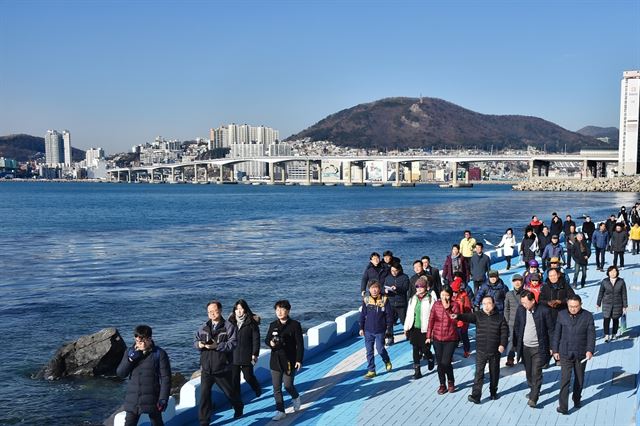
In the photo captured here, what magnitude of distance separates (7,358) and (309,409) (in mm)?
10932

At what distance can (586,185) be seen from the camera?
151375 mm

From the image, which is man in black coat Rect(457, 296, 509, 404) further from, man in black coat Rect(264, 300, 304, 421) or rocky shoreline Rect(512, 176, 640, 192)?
rocky shoreline Rect(512, 176, 640, 192)

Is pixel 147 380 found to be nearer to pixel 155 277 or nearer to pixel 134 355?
pixel 134 355

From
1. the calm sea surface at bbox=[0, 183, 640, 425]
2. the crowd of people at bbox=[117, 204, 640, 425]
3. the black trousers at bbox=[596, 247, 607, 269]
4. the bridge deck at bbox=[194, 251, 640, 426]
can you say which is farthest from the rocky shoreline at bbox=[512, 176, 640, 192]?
the crowd of people at bbox=[117, 204, 640, 425]

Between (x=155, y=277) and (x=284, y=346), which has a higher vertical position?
(x=284, y=346)

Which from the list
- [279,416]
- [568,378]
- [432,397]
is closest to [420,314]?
[432,397]

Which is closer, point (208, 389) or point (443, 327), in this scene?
point (208, 389)

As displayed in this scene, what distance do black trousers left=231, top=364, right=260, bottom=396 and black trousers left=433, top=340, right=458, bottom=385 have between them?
8.09 ft

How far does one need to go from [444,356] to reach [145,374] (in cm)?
401

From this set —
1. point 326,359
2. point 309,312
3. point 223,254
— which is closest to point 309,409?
point 326,359

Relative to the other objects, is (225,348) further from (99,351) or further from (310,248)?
(310,248)

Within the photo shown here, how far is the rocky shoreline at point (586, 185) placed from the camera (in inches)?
5581

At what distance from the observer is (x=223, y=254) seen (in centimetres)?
4094

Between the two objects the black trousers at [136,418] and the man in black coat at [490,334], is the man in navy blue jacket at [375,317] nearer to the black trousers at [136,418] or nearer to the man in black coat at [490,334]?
the man in black coat at [490,334]
